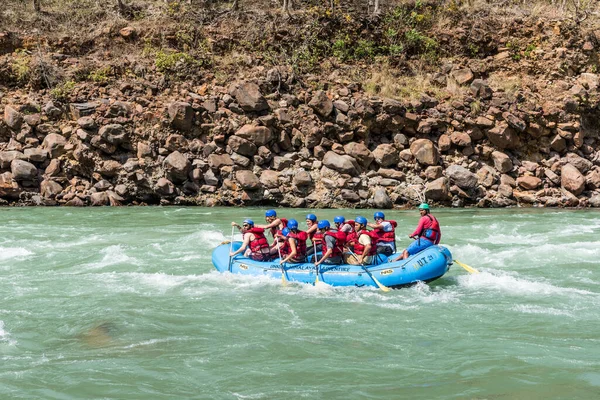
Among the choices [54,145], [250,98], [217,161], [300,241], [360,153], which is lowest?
[300,241]

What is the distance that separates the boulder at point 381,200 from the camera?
19.2m

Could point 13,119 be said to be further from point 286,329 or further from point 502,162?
point 286,329

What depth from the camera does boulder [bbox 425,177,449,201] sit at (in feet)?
63.2

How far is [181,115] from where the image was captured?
20.4 m

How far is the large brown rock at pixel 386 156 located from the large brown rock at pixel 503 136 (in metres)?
3.17

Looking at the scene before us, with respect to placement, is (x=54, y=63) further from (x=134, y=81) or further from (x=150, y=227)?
(x=150, y=227)

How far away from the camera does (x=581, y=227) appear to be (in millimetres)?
15312

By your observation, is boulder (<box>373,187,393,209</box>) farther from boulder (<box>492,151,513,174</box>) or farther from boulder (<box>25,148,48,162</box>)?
boulder (<box>25,148,48,162</box>)

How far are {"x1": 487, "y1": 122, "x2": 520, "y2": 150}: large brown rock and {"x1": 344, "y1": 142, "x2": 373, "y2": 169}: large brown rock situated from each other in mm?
4020

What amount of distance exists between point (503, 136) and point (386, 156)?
3885mm

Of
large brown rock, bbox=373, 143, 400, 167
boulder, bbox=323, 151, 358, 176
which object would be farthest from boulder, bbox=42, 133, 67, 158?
large brown rock, bbox=373, 143, 400, 167

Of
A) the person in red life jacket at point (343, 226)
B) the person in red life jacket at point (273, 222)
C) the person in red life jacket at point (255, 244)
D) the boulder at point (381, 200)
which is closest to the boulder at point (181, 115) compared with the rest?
the boulder at point (381, 200)

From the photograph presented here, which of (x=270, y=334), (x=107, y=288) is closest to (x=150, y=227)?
(x=107, y=288)

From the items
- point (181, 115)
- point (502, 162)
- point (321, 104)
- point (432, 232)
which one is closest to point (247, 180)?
point (181, 115)
